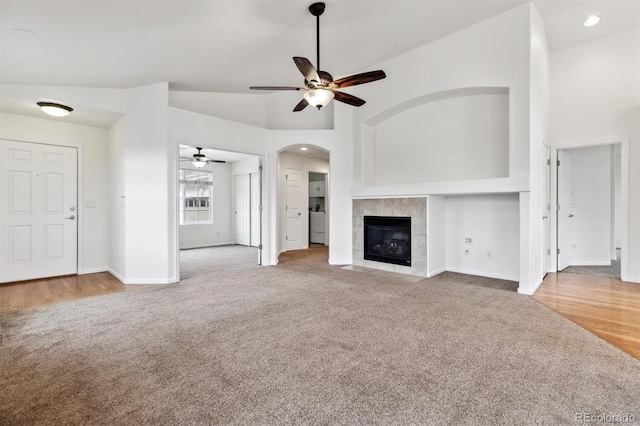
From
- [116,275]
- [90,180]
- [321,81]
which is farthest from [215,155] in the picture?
[321,81]

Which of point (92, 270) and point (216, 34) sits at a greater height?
point (216, 34)

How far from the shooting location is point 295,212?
27.0ft

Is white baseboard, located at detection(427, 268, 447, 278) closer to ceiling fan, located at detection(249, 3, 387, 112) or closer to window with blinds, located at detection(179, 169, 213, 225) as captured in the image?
ceiling fan, located at detection(249, 3, 387, 112)

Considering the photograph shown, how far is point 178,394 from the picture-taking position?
1826 mm

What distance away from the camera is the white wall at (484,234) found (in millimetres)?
4602

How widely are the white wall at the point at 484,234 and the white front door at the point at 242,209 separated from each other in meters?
5.53

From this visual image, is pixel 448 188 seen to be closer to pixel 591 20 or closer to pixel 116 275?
pixel 591 20

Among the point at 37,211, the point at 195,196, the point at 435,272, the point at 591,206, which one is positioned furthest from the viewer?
the point at 195,196

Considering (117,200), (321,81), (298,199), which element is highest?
(321,81)

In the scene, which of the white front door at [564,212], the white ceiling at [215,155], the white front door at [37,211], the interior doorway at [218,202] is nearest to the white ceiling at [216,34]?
the white front door at [37,211]

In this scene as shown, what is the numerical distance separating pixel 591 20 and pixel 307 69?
13.4ft

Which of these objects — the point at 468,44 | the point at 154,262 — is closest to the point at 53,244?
the point at 154,262

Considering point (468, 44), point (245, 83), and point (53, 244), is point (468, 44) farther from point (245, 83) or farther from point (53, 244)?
point (53, 244)

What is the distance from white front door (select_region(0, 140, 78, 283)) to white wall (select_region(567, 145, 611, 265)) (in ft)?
28.7
